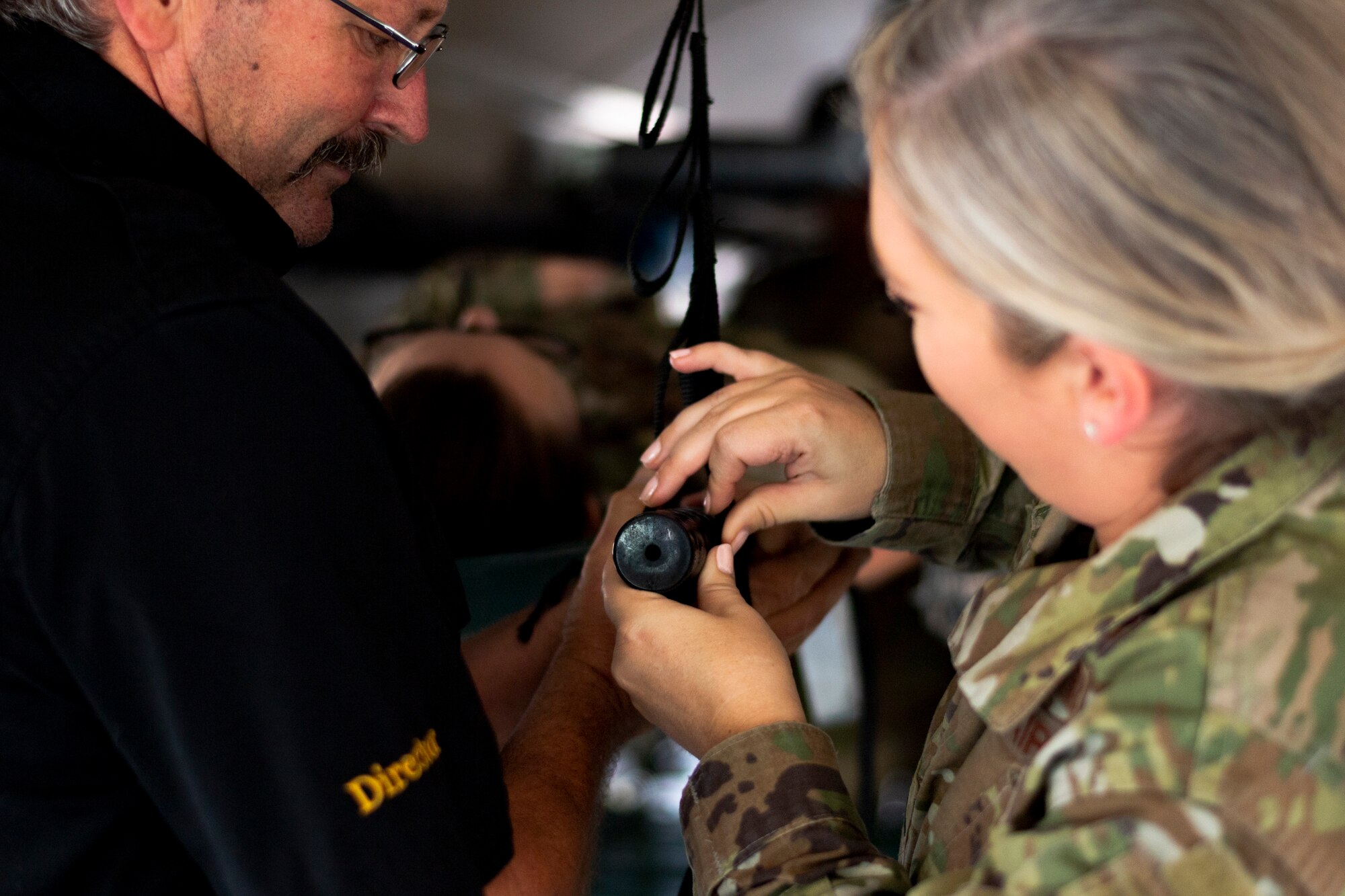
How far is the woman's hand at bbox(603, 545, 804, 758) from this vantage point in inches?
32.1

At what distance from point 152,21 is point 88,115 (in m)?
0.09

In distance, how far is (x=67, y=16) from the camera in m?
0.79

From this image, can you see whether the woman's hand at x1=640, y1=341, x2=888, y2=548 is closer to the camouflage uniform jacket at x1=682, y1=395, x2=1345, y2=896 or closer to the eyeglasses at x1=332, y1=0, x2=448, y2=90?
the camouflage uniform jacket at x1=682, y1=395, x2=1345, y2=896

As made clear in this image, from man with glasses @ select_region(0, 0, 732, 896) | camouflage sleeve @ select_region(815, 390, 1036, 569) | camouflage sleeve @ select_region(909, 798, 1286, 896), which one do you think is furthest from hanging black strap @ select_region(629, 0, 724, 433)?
camouflage sleeve @ select_region(909, 798, 1286, 896)

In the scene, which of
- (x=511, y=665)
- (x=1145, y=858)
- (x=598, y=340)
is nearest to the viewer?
(x=1145, y=858)

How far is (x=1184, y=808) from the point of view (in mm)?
589

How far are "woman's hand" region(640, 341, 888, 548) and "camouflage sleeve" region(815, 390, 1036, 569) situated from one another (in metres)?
0.02

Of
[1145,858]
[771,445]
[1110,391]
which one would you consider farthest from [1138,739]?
[771,445]

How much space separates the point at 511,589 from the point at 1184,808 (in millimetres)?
1117

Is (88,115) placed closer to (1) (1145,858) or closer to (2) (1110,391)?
(2) (1110,391)

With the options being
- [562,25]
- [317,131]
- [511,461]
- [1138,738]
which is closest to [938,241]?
[1138,738]

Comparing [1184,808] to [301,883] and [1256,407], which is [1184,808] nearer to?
[1256,407]

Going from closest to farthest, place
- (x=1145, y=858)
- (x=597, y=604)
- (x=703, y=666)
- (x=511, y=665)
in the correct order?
(x=1145, y=858)
(x=703, y=666)
(x=597, y=604)
(x=511, y=665)

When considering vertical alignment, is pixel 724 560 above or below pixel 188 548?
below
